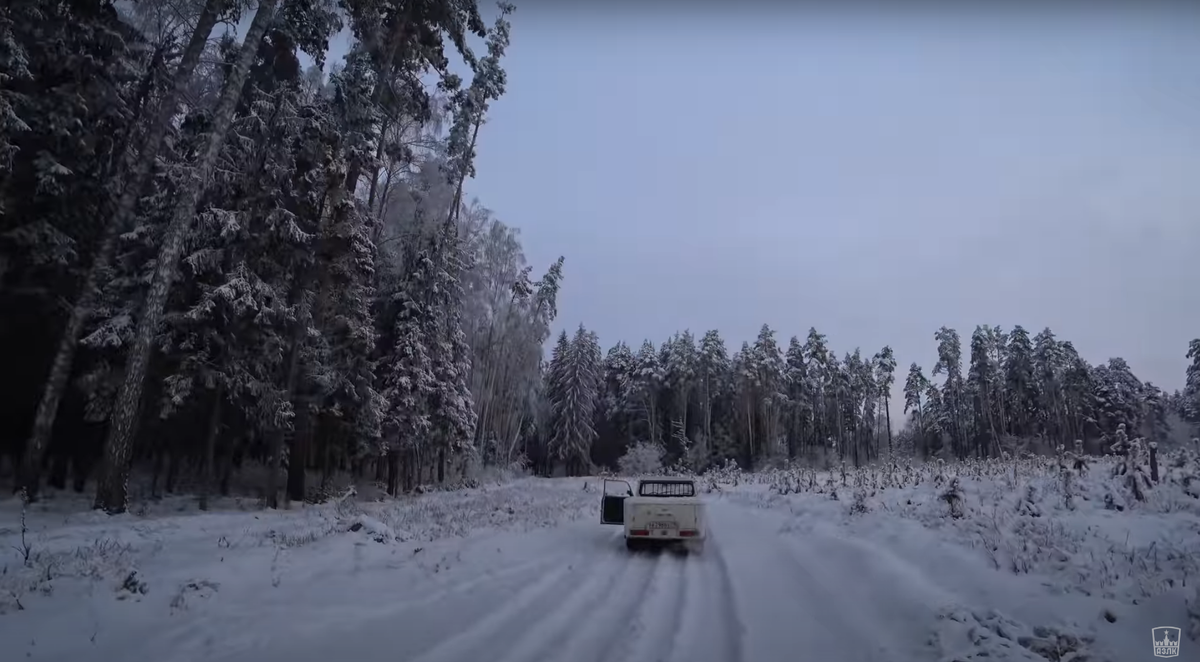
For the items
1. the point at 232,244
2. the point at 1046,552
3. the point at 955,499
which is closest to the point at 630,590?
the point at 1046,552

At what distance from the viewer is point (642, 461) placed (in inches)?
2064

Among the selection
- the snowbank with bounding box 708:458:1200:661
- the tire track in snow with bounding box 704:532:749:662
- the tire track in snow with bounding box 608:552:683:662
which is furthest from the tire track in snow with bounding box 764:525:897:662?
the tire track in snow with bounding box 608:552:683:662

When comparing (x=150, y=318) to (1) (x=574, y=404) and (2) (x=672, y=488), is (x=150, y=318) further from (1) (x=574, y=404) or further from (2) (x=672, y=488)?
(1) (x=574, y=404)

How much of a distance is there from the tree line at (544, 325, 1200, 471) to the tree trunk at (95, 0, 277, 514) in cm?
4282

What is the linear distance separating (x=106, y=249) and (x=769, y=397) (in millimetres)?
55584

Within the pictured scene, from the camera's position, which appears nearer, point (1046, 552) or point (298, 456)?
point (1046, 552)

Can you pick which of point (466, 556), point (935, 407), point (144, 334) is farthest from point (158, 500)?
point (935, 407)

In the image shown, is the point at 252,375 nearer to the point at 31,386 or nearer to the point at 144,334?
the point at 144,334

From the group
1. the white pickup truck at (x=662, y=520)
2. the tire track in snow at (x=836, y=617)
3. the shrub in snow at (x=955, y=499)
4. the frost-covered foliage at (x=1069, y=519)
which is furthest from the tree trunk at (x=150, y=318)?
the shrub in snow at (x=955, y=499)

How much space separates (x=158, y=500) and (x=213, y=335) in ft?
17.5

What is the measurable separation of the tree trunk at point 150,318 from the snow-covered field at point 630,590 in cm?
84

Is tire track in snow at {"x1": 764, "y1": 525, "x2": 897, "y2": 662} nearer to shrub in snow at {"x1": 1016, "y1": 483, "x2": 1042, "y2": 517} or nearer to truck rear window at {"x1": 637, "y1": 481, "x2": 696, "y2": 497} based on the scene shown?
shrub in snow at {"x1": 1016, "y1": 483, "x2": 1042, "y2": 517}

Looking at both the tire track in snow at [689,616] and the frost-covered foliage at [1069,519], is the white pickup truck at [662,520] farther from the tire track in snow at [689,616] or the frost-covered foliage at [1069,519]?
the frost-covered foliage at [1069,519]

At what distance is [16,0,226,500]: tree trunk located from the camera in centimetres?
1302
